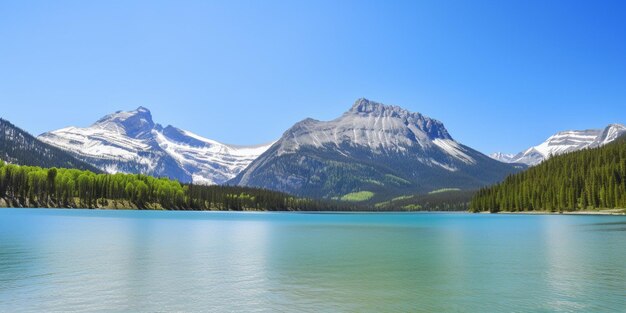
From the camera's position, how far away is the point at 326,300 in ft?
94.1

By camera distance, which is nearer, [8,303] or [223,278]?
[8,303]

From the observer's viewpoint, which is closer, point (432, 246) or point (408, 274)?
point (408, 274)

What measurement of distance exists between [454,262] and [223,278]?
2293 cm

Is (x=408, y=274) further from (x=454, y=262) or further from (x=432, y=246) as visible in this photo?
(x=432, y=246)

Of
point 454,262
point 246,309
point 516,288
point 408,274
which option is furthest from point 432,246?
point 246,309

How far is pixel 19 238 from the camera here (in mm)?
64500

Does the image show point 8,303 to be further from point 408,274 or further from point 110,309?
point 408,274

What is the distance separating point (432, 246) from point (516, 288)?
31.2 meters

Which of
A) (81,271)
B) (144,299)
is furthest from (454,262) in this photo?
(81,271)

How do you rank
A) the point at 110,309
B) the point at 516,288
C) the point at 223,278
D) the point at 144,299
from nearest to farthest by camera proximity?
the point at 110,309
the point at 144,299
the point at 516,288
the point at 223,278

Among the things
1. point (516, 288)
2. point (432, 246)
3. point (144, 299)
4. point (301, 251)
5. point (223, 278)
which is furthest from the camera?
point (432, 246)

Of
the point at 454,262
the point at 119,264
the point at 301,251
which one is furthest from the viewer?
the point at 301,251

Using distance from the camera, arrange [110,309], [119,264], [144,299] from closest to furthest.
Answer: [110,309]
[144,299]
[119,264]

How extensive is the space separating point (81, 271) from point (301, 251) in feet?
81.8
